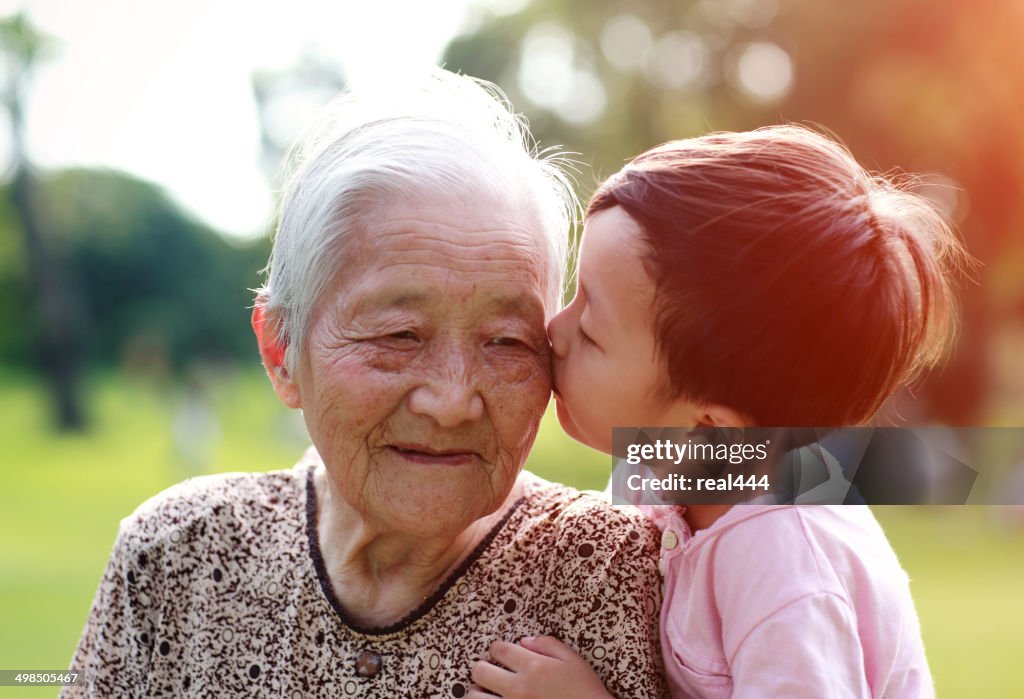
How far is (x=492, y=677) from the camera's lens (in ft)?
6.58

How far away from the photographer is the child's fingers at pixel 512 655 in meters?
1.99

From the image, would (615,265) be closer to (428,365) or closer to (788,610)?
(428,365)

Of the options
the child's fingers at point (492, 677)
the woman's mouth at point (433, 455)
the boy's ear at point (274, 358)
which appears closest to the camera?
the child's fingers at point (492, 677)

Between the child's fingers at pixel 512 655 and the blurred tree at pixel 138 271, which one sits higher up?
the blurred tree at pixel 138 271

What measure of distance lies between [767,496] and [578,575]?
418 mm

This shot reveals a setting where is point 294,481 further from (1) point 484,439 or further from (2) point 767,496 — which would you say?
(2) point 767,496

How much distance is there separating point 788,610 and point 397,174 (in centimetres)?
114

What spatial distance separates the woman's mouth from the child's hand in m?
0.38

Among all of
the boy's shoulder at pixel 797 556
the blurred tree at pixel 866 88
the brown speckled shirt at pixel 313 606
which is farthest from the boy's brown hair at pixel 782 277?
the blurred tree at pixel 866 88

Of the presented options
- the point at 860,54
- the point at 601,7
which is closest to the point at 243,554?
the point at 860,54

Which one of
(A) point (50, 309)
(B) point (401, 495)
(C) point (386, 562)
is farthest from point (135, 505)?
(B) point (401, 495)

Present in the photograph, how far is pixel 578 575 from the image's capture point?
2092 mm

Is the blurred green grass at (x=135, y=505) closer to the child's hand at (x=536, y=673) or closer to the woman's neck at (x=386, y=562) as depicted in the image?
the woman's neck at (x=386, y=562)

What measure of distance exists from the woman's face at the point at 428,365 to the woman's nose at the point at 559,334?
0.10 meters
